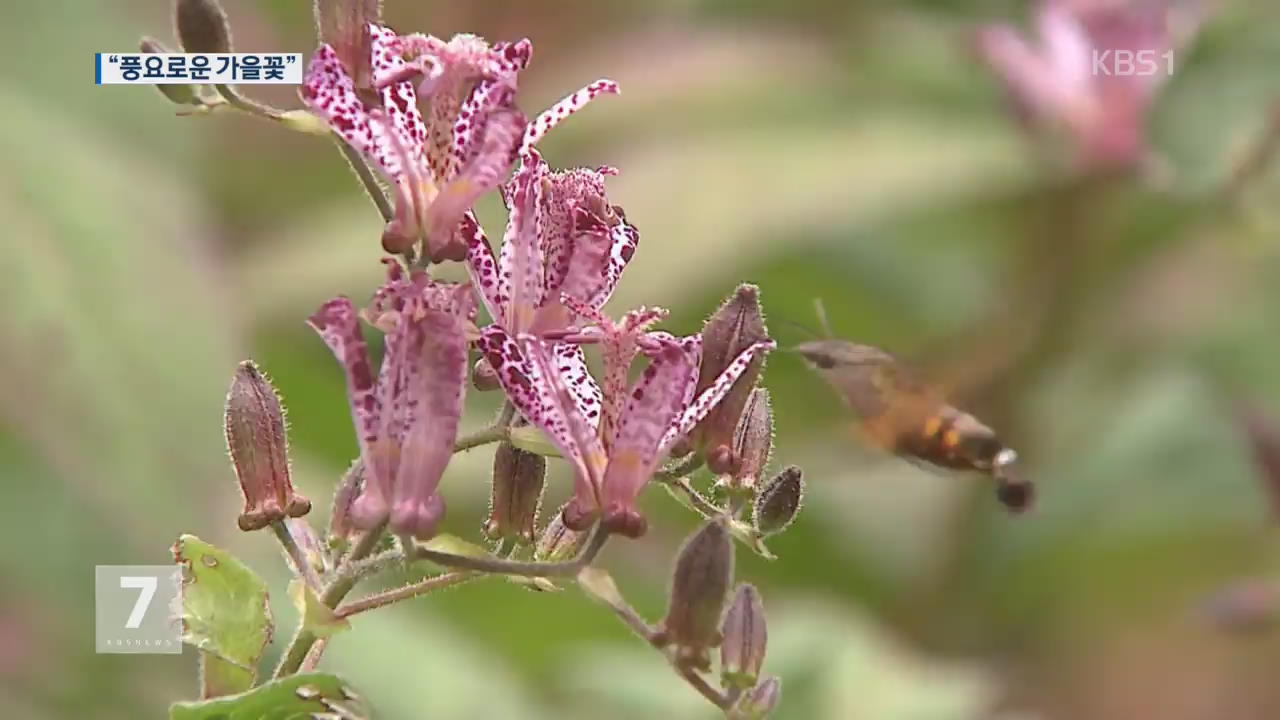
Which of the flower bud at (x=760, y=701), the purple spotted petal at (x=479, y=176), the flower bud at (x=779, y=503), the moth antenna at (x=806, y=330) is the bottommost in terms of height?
the flower bud at (x=760, y=701)

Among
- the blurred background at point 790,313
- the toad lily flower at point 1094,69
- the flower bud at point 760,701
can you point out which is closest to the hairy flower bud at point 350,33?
the flower bud at point 760,701

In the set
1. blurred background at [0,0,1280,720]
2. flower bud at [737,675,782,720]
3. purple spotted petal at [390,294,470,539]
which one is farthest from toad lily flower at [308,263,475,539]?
blurred background at [0,0,1280,720]

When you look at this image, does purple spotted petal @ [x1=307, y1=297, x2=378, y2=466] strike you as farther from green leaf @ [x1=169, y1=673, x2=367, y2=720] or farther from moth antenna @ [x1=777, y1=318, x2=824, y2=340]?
moth antenna @ [x1=777, y1=318, x2=824, y2=340]

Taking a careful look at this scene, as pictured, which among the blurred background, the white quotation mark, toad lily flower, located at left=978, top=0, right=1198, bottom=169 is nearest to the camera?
the white quotation mark

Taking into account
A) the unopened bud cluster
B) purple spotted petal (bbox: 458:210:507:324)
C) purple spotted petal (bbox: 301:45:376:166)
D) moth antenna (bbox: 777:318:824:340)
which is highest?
purple spotted petal (bbox: 301:45:376:166)

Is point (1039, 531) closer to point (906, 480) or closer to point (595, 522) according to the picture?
point (906, 480)

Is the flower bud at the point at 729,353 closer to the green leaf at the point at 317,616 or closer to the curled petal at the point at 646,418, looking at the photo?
the curled petal at the point at 646,418

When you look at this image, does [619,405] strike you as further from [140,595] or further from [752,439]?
[140,595]
